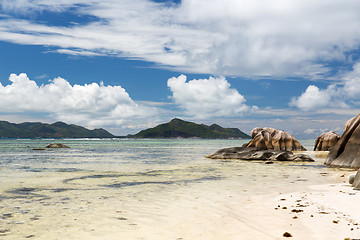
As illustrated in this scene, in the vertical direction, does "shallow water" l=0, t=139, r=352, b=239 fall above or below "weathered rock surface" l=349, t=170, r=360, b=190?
below

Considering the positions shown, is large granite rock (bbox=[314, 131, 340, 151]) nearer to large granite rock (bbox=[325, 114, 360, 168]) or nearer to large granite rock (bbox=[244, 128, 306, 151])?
large granite rock (bbox=[244, 128, 306, 151])

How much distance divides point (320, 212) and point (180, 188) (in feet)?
24.9

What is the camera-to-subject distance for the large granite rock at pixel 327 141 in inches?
2235

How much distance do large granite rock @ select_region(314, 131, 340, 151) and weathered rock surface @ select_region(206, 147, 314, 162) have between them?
2448 cm

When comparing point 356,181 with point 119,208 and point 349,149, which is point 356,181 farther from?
point 349,149

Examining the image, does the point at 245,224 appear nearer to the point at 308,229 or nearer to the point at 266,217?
the point at 266,217

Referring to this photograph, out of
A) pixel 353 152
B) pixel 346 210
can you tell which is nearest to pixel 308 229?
pixel 346 210

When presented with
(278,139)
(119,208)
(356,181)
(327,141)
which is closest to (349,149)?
(356,181)

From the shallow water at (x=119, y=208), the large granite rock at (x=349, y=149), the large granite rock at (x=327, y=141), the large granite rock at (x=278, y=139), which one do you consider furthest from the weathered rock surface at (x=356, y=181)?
the large granite rock at (x=327, y=141)

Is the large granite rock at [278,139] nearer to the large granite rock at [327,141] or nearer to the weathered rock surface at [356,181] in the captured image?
the large granite rock at [327,141]

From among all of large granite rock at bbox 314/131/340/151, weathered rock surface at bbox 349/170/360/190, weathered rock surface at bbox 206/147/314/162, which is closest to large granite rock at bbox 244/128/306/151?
large granite rock at bbox 314/131/340/151

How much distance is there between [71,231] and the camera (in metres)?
7.86

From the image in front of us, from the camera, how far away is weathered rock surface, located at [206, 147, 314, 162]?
3597cm

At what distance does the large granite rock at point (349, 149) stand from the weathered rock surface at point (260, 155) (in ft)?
20.8
